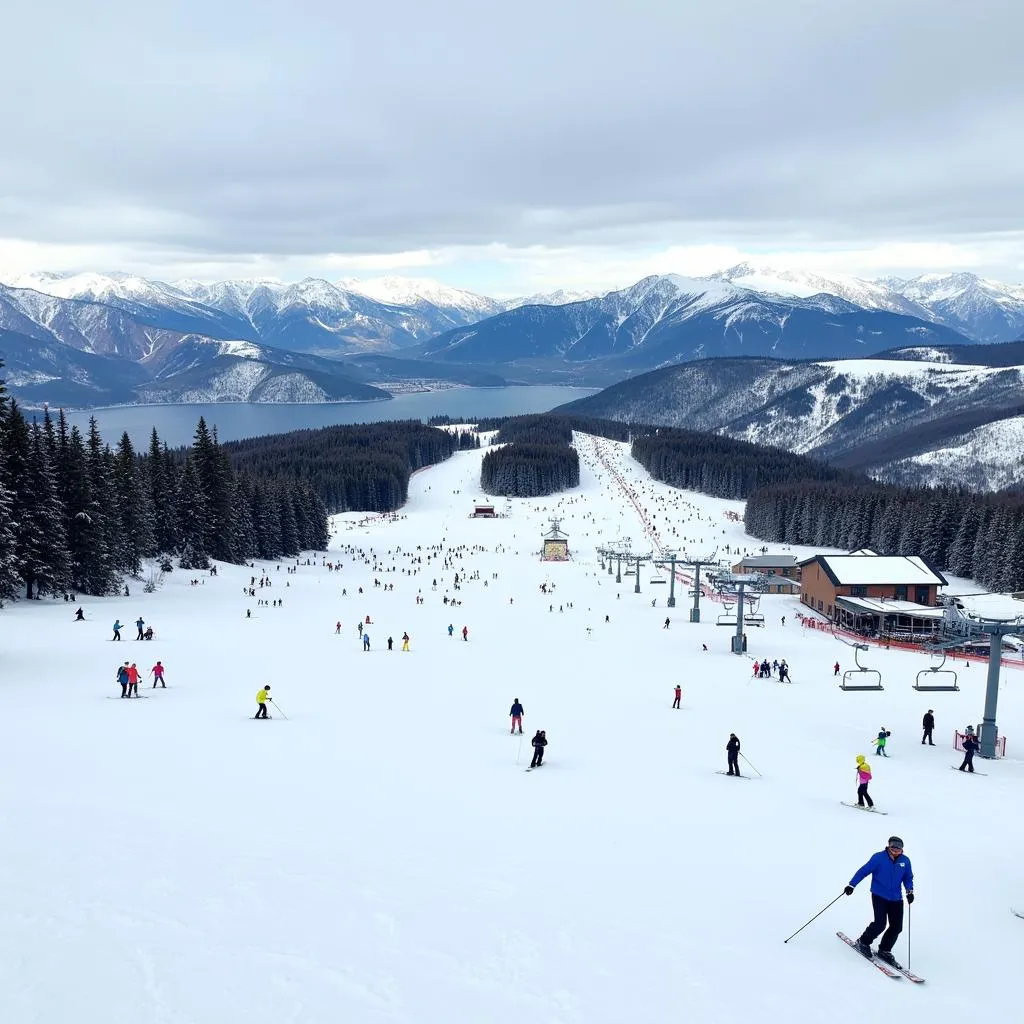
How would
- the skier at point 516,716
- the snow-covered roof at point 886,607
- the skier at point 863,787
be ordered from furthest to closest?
1. the snow-covered roof at point 886,607
2. the skier at point 516,716
3. the skier at point 863,787

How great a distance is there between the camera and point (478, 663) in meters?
34.3

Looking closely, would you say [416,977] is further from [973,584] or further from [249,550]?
[973,584]

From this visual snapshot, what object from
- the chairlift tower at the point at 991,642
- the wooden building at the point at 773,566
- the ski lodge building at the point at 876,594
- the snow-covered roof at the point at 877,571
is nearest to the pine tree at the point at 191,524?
the ski lodge building at the point at 876,594

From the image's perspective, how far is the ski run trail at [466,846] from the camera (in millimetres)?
8859

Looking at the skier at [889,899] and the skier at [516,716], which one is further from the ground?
the skier at [889,899]

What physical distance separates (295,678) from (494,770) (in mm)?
11800

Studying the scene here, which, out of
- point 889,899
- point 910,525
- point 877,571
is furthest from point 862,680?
point 910,525

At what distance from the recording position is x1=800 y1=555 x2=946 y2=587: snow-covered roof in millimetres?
59725

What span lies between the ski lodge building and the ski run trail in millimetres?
23364

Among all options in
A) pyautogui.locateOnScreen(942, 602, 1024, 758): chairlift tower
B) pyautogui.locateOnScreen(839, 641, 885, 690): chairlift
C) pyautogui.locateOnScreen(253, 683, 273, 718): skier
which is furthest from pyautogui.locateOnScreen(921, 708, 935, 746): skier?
pyautogui.locateOnScreen(253, 683, 273, 718): skier

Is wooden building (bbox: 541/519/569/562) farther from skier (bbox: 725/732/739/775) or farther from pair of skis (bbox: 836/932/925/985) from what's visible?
pair of skis (bbox: 836/932/925/985)

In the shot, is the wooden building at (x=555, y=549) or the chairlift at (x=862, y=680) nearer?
the chairlift at (x=862, y=680)

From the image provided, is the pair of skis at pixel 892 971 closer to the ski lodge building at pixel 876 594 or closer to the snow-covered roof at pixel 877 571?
the ski lodge building at pixel 876 594

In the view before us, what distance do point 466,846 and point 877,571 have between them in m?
54.7
